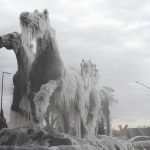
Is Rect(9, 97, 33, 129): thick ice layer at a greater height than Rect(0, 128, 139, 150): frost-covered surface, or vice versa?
Rect(9, 97, 33, 129): thick ice layer

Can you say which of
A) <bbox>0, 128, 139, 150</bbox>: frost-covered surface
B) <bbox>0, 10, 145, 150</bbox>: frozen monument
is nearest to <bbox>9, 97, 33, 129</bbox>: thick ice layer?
<bbox>0, 10, 145, 150</bbox>: frozen monument

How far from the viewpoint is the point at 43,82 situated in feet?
36.5

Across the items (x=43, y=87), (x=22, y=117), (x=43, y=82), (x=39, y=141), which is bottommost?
(x=39, y=141)

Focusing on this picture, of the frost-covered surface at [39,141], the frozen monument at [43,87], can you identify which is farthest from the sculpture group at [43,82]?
the frost-covered surface at [39,141]

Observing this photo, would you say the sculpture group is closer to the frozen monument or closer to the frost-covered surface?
the frozen monument

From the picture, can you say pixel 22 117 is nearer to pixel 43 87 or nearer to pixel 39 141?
pixel 43 87

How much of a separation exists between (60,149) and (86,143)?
4.10ft

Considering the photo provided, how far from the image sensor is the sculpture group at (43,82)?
1097 centimetres

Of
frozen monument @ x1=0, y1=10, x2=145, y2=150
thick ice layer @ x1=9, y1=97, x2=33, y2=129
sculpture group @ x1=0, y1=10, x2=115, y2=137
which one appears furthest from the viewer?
thick ice layer @ x1=9, y1=97, x2=33, y2=129

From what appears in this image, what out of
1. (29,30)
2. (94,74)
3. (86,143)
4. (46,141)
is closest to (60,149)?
(46,141)

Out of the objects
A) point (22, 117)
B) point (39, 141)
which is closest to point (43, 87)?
point (22, 117)

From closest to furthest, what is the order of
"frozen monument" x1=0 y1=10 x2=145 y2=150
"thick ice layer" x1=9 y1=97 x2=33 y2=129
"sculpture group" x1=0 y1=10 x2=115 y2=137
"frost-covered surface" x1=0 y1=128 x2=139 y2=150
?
"frost-covered surface" x1=0 y1=128 x2=139 y2=150 → "frozen monument" x1=0 y1=10 x2=145 y2=150 → "sculpture group" x1=0 y1=10 x2=115 y2=137 → "thick ice layer" x1=9 y1=97 x2=33 y2=129

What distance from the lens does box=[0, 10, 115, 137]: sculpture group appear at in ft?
36.0

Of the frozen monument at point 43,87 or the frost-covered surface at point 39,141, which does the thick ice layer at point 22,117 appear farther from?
the frost-covered surface at point 39,141
